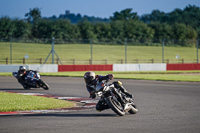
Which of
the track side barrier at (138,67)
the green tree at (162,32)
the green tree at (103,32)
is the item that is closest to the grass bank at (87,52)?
the track side barrier at (138,67)

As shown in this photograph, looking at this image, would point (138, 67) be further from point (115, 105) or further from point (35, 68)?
point (115, 105)

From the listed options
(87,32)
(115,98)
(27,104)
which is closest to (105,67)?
(87,32)

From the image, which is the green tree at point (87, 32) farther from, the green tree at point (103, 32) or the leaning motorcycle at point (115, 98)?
the leaning motorcycle at point (115, 98)

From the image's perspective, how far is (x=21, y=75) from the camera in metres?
17.9

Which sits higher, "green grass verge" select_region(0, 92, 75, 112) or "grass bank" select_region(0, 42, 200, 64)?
"grass bank" select_region(0, 42, 200, 64)

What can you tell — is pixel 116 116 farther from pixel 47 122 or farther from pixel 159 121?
pixel 47 122

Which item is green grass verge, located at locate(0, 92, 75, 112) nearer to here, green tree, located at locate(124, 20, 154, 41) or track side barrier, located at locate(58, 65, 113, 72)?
track side barrier, located at locate(58, 65, 113, 72)

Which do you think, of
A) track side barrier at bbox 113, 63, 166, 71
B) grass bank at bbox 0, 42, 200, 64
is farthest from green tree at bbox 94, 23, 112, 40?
track side barrier at bbox 113, 63, 166, 71

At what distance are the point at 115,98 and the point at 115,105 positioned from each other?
0.33m

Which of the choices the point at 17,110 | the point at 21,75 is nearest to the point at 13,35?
the point at 21,75

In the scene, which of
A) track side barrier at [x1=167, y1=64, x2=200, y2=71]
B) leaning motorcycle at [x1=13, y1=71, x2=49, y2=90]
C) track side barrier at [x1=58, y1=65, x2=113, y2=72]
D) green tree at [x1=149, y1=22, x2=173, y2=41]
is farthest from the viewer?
green tree at [x1=149, y1=22, x2=173, y2=41]

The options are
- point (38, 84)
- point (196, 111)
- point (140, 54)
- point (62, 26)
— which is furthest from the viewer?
point (62, 26)

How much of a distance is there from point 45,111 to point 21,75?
24.9 ft

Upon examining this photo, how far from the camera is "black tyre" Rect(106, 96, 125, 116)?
9.34 metres
